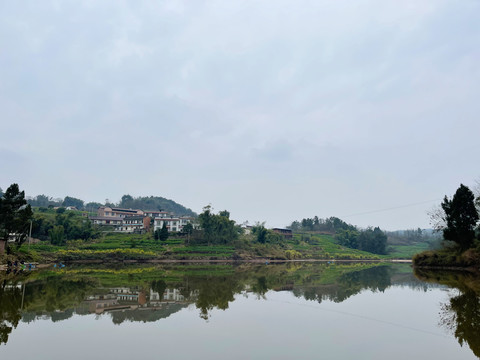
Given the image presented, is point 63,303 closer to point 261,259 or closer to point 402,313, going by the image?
point 402,313

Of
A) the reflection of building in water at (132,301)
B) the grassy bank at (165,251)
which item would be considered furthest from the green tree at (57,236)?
the reflection of building in water at (132,301)

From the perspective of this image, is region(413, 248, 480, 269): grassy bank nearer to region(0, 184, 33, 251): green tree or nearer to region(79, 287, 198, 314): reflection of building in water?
region(79, 287, 198, 314): reflection of building in water

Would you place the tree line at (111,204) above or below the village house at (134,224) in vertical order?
above

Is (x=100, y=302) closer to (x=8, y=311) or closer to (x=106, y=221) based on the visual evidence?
(x=8, y=311)

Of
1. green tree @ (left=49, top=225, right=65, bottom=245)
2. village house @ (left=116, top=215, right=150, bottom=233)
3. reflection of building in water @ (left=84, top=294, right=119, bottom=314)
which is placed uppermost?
village house @ (left=116, top=215, right=150, bottom=233)

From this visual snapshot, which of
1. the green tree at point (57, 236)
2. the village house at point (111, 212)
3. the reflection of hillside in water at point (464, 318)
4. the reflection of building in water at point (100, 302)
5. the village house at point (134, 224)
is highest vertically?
the village house at point (111, 212)

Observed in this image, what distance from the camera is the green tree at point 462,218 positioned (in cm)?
3194

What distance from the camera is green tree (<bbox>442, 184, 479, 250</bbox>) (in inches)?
1257

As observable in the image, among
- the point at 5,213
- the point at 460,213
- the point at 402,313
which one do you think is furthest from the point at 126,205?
the point at 402,313

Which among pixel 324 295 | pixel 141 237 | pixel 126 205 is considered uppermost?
pixel 126 205

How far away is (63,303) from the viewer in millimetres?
13953

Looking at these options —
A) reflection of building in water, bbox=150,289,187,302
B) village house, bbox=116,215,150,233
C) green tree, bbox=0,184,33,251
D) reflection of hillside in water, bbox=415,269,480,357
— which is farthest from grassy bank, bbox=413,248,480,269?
village house, bbox=116,215,150,233

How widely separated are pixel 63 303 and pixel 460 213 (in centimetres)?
3221

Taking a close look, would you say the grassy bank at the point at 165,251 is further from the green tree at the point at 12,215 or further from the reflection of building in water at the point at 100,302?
the reflection of building in water at the point at 100,302
